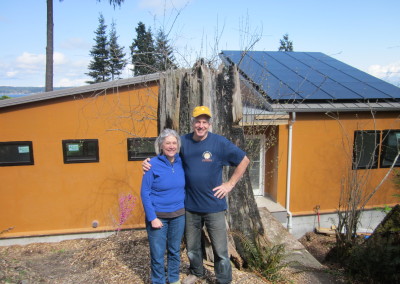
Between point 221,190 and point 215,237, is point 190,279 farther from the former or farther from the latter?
point 221,190

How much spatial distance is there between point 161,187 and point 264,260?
1805 mm

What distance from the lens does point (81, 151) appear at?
23.1ft

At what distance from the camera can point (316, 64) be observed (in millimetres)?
10312

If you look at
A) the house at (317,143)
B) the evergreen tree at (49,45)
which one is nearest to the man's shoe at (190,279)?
the house at (317,143)

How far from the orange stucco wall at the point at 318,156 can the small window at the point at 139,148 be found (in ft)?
11.2

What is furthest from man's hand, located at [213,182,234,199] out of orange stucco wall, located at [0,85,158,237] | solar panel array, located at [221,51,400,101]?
solar panel array, located at [221,51,400,101]

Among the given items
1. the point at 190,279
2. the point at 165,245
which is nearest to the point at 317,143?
the point at 190,279

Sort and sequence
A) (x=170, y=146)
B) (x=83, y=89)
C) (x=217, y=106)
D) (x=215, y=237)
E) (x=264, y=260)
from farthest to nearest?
(x=83, y=89) < (x=217, y=106) < (x=264, y=260) < (x=215, y=237) < (x=170, y=146)

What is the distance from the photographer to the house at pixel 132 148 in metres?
6.70

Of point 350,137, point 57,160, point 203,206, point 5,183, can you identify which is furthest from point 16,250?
point 350,137

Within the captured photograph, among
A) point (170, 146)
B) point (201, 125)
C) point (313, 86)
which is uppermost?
point (313, 86)

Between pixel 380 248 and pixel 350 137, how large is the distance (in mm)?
5194

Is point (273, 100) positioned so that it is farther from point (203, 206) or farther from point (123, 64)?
point (203, 206)

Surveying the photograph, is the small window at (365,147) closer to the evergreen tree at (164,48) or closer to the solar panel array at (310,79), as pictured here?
the solar panel array at (310,79)
